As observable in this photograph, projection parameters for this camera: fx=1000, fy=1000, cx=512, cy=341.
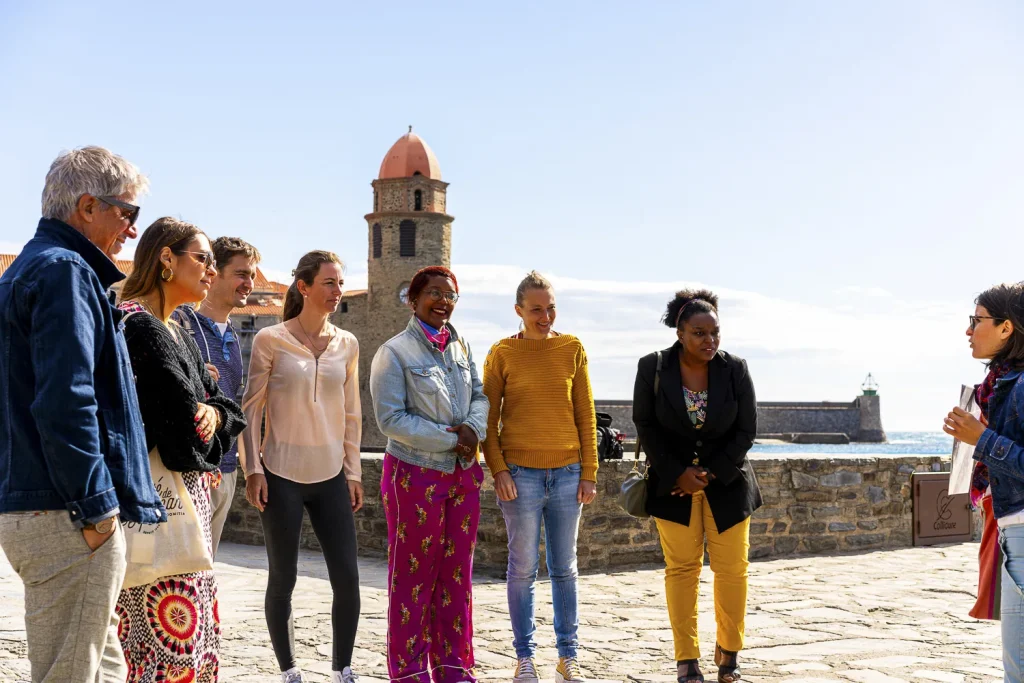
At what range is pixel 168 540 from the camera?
2809mm

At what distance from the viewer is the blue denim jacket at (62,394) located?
2322 millimetres

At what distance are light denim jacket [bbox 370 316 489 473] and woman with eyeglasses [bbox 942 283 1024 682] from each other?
6.39 ft

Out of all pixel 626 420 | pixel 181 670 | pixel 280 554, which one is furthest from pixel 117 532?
pixel 626 420

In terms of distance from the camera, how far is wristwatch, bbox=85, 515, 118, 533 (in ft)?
7.83

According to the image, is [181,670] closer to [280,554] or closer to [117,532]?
[117,532]

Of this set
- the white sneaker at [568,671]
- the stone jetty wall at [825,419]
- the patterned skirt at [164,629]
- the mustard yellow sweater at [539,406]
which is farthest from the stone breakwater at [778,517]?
the stone jetty wall at [825,419]

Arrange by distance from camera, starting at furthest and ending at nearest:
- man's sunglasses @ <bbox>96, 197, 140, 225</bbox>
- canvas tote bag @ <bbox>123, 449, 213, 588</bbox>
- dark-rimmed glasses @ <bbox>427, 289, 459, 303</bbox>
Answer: dark-rimmed glasses @ <bbox>427, 289, 459, 303</bbox>, canvas tote bag @ <bbox>123, 449, 213, 588</bbox>, man's sunglasses @ <bbox>96, 197, 140, 225</bbox>

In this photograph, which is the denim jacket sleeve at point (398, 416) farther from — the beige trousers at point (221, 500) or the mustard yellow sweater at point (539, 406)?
the beige trousers at point (221, 500)

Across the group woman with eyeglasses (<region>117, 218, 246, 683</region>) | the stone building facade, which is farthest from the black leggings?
the stone building facade

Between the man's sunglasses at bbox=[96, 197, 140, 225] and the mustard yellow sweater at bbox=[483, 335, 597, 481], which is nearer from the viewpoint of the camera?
the man's sunglasses at bbox=[96, 197, 140, 225]

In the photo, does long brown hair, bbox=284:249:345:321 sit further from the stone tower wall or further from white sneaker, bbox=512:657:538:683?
the stone tower wall

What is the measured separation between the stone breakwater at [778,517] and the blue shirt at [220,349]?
3.30m

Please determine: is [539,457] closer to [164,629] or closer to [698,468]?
[698,468]

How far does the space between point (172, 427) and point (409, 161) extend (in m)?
51.1
